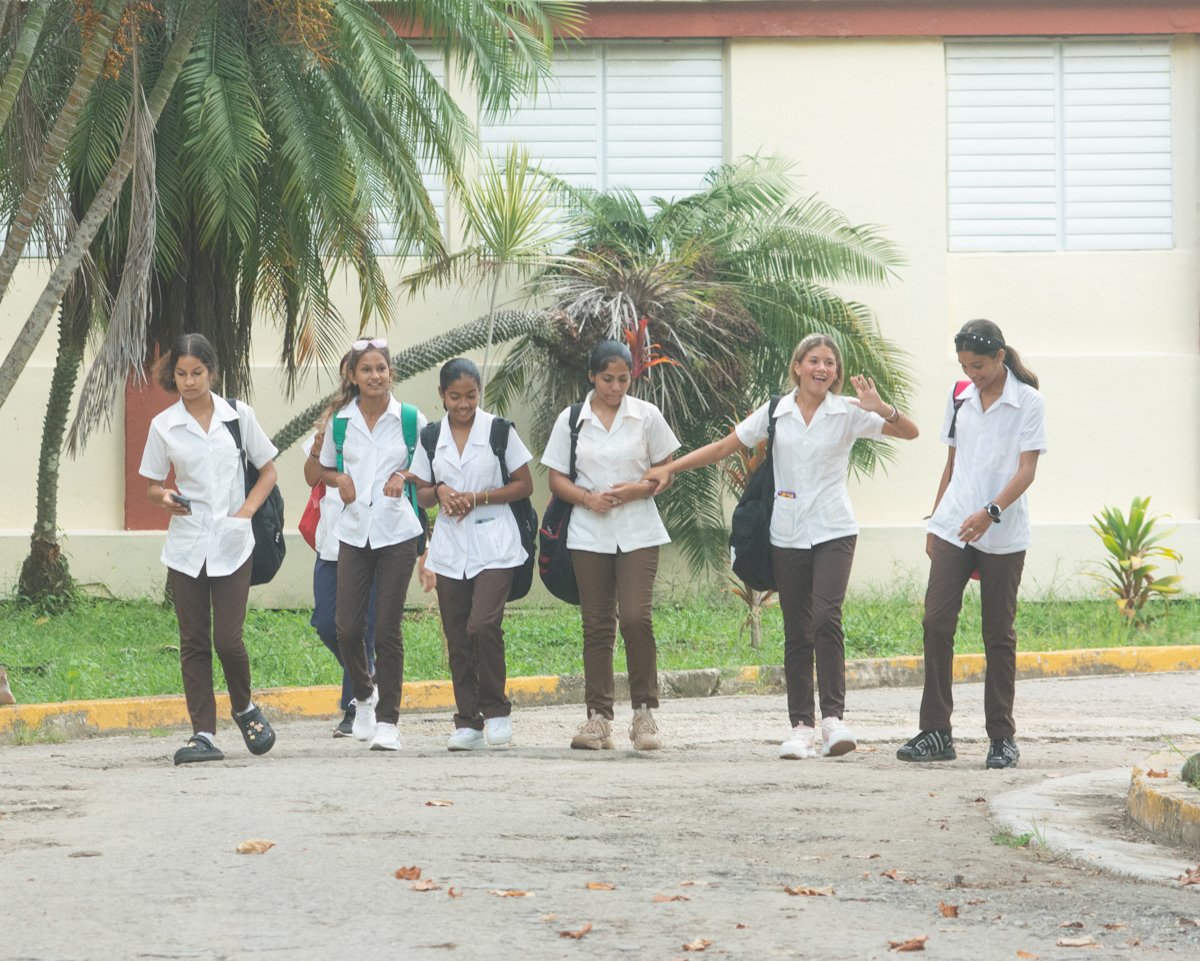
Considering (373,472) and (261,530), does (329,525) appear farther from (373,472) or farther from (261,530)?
(261,530)

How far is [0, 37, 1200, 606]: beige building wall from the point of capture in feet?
59.3

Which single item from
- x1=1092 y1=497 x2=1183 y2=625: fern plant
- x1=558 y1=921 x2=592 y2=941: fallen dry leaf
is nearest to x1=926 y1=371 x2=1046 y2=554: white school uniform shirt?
x1=558 y1=921 x2=592 y2=941: fallen dry leaf

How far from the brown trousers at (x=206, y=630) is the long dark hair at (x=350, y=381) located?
2.99 feet

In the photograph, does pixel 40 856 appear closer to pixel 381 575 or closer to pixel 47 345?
pixel 381 575

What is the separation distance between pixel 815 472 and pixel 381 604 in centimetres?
205

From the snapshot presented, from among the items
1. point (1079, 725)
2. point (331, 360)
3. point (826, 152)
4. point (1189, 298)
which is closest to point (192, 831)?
point (1079, 725)

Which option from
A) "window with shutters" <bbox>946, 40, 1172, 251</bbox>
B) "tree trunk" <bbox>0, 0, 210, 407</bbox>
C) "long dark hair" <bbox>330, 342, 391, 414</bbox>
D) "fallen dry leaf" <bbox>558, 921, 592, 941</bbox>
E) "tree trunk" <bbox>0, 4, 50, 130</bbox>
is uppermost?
"window with shutters" <bbox>946, 40, 1172, 251</bbox>

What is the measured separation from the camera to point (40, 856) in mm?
5426

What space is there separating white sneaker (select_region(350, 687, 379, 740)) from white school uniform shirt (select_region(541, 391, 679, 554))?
1.28 meters

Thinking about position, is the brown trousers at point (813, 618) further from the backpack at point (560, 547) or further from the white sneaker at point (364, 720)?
the white sneaker at point (364, 720)

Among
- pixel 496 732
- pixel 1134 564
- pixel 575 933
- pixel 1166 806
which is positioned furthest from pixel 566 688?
pixel 575 933

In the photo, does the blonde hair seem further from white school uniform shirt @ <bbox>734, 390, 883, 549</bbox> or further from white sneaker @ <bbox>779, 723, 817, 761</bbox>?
white sneaker @ <bbox>779, 723, 817, 761</bbox>

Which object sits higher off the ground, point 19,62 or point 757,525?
point 19,62

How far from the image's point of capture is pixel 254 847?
215 inches
